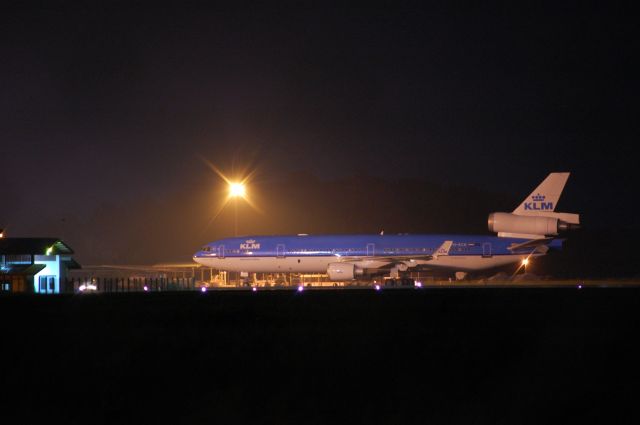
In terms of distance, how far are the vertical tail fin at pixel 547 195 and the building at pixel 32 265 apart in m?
32.4

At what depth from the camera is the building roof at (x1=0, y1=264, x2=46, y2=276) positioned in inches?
1988

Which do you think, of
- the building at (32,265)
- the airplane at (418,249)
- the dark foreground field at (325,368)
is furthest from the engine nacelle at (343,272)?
the dark foreground field at (325,368)

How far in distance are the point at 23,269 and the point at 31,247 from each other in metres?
2.21

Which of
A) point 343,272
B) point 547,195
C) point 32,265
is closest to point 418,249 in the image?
point 343,272

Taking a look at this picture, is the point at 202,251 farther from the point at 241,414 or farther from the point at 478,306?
the point at 241,414

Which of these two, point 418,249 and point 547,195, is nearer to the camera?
point 547,195

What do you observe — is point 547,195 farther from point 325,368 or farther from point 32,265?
point 325,368

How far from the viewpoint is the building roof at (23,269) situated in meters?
50.5

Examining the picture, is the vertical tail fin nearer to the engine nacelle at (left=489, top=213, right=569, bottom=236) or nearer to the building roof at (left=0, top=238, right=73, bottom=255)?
the engine nacelle at (left=489, top=213, right=569, bottom=236)

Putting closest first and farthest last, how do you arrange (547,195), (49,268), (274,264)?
(547,195) < (49,268) < (274,264)

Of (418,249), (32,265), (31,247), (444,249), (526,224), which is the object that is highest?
(31,247)

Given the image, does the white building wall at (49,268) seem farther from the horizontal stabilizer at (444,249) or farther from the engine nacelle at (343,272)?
the horizontal stabilizer at (444,249)

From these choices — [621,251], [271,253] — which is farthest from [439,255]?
[621,251]

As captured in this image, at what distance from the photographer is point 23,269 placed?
2016 inches
